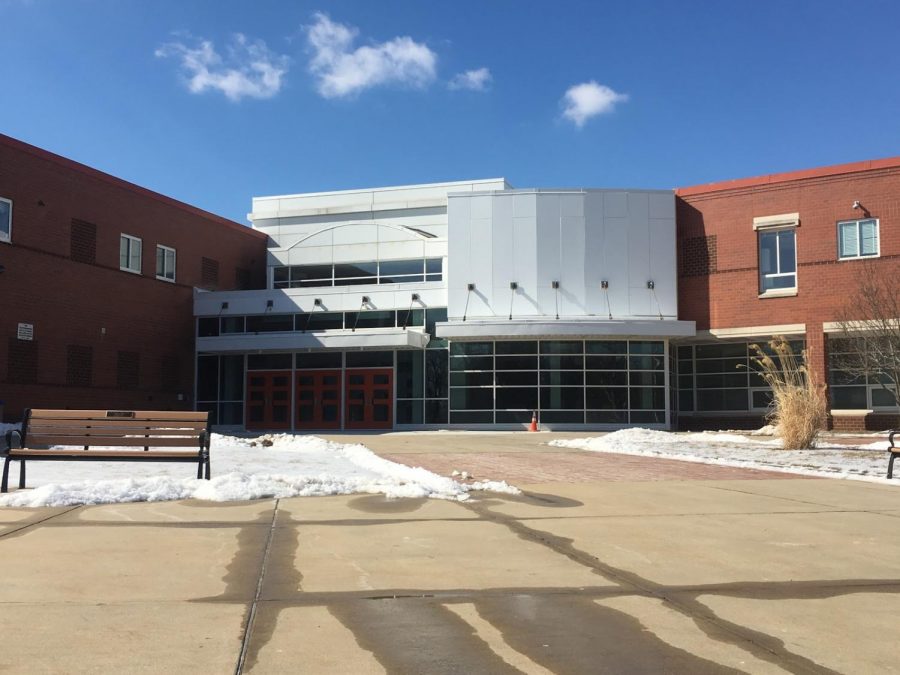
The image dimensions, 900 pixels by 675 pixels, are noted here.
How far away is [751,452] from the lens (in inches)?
657

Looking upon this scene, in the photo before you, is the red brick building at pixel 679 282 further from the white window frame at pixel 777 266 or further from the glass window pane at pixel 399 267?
the glass window pane at pixel 399 267

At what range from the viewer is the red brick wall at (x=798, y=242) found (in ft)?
93.0

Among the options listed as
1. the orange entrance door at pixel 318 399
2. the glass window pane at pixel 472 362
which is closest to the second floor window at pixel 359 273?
the glass window pane at pixel 472 362

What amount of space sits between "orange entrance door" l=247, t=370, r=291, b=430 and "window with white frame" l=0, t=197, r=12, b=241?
10.6 m

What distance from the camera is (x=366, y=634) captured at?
4.39 metres

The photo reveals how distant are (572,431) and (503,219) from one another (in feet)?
27.8

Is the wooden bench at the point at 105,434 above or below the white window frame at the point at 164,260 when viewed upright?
below

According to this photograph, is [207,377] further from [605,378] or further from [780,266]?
[780,266]

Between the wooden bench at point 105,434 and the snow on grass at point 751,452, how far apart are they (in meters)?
8.94

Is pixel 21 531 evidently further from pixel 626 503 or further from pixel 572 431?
pixel 572 431

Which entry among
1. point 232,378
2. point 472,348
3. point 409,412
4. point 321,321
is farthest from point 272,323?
point 472,348

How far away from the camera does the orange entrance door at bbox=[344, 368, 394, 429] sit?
31.8 m

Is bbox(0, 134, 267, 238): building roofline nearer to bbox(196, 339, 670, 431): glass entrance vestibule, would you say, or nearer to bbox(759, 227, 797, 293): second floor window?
bbox(196, 339, 670, 431): glass entrance vestibule

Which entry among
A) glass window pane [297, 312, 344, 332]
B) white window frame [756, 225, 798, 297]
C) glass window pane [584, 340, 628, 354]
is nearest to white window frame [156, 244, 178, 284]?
glass window pane [297, 312, 344, 332]
